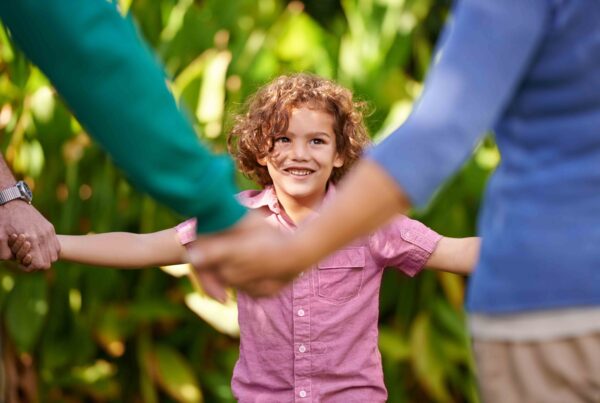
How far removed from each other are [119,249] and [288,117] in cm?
59

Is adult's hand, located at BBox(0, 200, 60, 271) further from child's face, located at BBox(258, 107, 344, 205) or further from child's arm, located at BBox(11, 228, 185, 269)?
child's face, located at BBox(258, 107, 344, 205)

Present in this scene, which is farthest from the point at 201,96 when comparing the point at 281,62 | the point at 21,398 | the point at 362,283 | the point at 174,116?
the point at 174,116

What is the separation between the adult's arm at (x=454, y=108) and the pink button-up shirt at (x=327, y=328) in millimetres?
1346

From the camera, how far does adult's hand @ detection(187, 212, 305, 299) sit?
212cm

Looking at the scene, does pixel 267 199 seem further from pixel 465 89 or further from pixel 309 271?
pixel 465 89

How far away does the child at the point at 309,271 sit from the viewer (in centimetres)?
324

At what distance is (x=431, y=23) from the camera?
6.76m

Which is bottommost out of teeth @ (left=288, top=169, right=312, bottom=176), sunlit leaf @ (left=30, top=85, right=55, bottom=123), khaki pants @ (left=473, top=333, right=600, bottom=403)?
khaki pants @ (left=473, top=333, right=600, bottom=403)

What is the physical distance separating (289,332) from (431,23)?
3779mm

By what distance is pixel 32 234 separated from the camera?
316cm

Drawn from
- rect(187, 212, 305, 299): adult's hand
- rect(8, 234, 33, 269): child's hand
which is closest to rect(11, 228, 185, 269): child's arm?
rect(8, 234, 33, 269): child's hand

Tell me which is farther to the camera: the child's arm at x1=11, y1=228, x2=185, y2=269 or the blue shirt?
the child's arm at x1=11, y1=228, x2=185, y2=269

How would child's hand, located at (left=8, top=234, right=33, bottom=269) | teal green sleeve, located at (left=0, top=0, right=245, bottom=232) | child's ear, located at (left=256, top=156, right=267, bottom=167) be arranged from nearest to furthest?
teal green sleeve, located at (left=0, top=0, right=245, bottom=232)
child's hand, located at (left=8, top=234, right=33, bottom=269)
child's ear, located at (left=256, top=156, right=267, bottom=167)

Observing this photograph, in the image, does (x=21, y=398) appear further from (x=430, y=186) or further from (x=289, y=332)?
(x=430, y=186)
